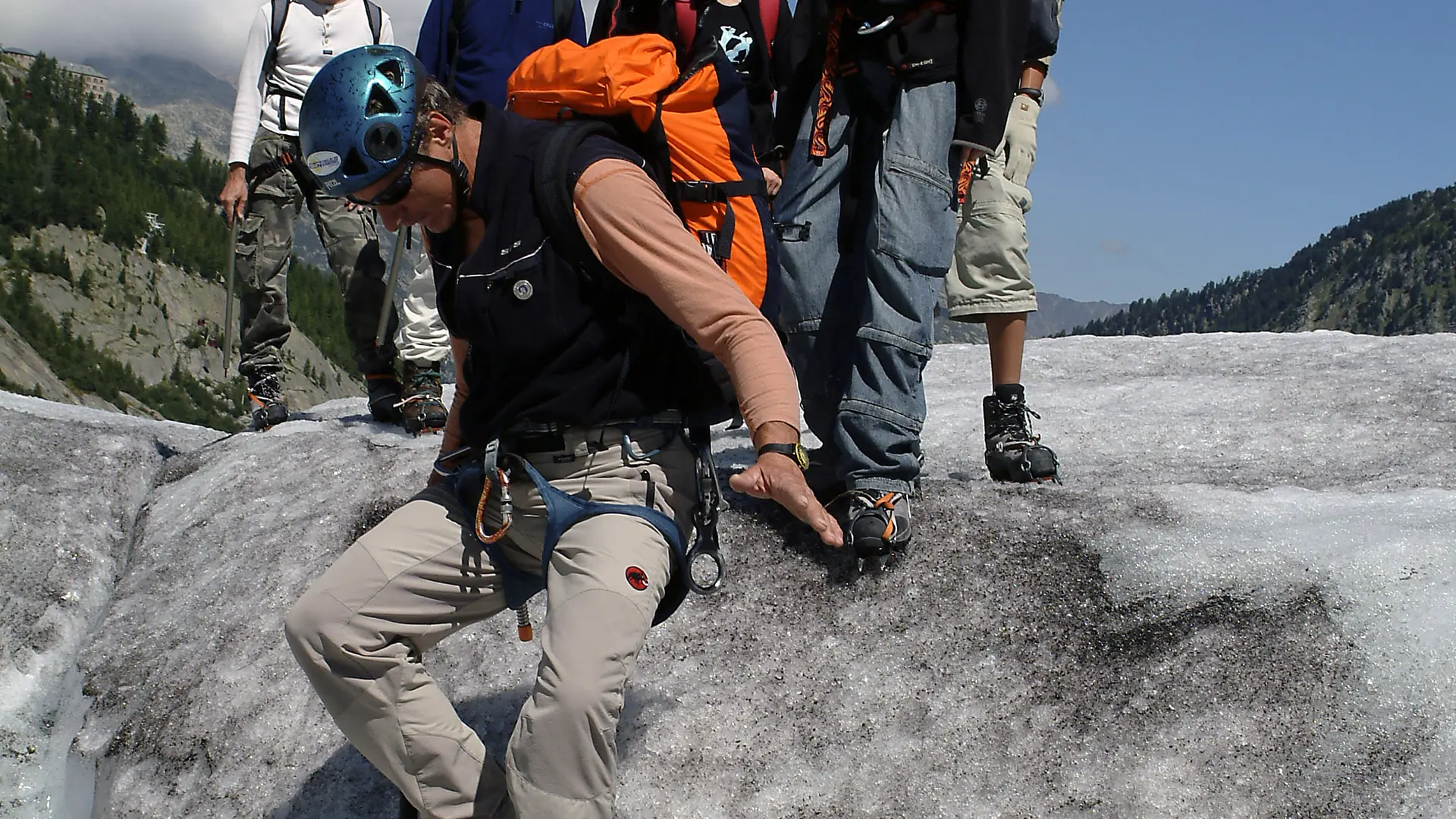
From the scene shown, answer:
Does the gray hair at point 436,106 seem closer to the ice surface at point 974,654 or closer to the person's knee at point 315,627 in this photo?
the person's knee at point 315,627

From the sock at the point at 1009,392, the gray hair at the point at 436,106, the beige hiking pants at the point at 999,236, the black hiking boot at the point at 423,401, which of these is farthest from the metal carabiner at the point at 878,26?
the black hiking boot at the point at 423,401

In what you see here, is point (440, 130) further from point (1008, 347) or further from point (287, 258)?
point (287, 258)

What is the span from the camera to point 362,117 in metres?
A: 3.67

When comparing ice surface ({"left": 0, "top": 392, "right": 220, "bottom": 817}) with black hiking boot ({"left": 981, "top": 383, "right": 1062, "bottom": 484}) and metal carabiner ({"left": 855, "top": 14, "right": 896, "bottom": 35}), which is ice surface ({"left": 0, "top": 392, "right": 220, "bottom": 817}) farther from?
metal carabiner ({"left": 855, "top": 14, "right": 896, "bottom": 35})

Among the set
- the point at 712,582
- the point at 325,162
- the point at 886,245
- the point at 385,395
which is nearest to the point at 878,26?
the point at 886,245

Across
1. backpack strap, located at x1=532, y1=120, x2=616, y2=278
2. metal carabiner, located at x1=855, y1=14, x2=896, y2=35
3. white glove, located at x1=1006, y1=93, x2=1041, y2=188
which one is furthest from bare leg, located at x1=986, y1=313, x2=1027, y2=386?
backpack strap, located at x1=532, y1=120, x2=616, y2=278

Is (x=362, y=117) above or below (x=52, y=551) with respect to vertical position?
above

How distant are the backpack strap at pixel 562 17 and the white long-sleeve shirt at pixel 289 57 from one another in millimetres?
1673

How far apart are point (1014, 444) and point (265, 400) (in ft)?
19.3

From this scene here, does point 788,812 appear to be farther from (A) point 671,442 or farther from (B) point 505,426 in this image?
(B) point 505,426

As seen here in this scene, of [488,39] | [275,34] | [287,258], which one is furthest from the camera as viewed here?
[287,258]

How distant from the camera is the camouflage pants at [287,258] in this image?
8023 mm

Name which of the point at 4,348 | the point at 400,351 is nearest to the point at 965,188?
the point at 400,351

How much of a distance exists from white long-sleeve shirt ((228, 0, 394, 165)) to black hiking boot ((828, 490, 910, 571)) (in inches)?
210
